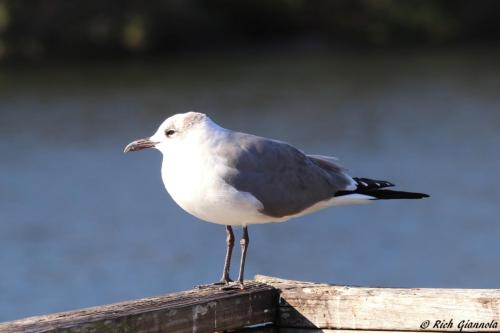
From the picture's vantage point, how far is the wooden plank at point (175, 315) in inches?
124

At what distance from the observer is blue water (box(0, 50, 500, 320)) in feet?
35.2

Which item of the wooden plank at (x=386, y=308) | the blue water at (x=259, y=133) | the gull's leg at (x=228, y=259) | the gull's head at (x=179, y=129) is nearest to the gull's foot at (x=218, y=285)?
the gull's leg at (x=228, y=259)

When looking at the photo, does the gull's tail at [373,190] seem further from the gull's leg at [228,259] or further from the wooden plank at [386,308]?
the wooden plank at [386,308]

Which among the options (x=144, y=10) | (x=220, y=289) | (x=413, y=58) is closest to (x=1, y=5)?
(x=144, y=10)

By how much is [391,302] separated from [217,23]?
24.5 meters

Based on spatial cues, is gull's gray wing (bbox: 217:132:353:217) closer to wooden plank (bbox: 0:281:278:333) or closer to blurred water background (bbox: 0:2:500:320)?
wooden plank (bbox: 0:281:278:333)

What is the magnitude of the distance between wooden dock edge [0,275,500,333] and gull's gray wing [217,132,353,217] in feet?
1.37

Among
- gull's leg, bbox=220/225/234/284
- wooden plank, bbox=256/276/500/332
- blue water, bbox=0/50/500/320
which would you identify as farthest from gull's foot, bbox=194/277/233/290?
blue water, bbox=0/50/500/320

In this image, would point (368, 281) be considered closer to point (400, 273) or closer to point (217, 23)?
point (400, 273)

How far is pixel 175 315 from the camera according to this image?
337cm

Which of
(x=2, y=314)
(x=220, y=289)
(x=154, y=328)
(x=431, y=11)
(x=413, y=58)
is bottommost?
(x=154, y=328)

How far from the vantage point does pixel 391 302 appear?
3455 mm

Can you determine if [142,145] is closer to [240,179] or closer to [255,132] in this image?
[240,179]

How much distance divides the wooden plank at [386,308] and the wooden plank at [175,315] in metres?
0.09
